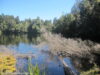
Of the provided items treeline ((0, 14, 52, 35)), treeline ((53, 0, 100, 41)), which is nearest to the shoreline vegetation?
treeline ((53, 0, 100, 41))

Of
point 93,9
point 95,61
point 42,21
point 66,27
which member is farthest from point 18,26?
point 95,61

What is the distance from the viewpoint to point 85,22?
21000 millimetres

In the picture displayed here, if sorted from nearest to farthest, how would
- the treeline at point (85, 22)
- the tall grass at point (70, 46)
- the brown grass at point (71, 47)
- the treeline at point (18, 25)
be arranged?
1. the brown grass at point (71, 47)
2. the tall grass at point (70, 46)
3. the treeline at point (85, 22)
4. the treeline at point (18, 25)

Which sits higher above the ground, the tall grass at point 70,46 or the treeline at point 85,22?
the treeline at point 85,22

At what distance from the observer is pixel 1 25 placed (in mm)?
60875

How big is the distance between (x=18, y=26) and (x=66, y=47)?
47.9 meters

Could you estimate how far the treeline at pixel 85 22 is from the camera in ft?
64.4

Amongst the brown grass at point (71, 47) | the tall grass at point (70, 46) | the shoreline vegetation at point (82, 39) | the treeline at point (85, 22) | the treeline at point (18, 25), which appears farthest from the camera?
the treeline at point (18, 25)

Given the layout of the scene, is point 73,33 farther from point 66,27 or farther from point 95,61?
point 95,61

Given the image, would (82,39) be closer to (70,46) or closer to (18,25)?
(70,46)

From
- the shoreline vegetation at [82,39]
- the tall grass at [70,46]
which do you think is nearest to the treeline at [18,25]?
the shoreline vegetation at [82,39]

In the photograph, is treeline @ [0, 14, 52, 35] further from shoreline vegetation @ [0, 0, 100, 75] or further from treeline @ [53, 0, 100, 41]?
treeline @ [53, 0, 100, 41]

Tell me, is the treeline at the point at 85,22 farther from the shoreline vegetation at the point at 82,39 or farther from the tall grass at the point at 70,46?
the tall grass at the point at 70,46

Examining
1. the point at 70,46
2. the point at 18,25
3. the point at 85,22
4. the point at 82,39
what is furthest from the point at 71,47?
the point at 18,25
